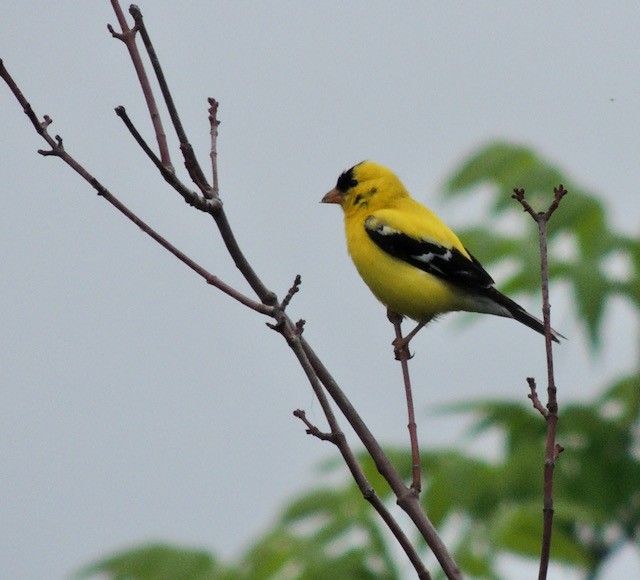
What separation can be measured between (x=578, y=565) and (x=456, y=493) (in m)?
0.71

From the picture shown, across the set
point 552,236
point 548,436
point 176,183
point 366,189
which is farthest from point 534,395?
point 552,236

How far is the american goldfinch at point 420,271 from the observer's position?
4184 millimetres

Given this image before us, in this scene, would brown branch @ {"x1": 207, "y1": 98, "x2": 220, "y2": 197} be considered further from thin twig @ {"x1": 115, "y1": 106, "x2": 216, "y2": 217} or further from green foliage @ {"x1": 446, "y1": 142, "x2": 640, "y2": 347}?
green foliage @ {"x1": 446, "y1": 142, "x2": 640, "y2": 347}

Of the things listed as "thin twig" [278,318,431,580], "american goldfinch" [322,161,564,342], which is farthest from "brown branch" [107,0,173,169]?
"american goldfinch" [322,161,564,342]

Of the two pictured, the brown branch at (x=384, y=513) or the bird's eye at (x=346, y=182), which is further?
the bird's eye at (x=346, y=182)

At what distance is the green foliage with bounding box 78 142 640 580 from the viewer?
4906 millimetres

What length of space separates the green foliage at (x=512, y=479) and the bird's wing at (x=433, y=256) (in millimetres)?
1206

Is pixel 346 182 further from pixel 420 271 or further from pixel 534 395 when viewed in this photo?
pixel 534 395

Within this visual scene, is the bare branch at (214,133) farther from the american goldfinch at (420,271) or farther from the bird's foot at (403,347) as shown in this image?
the american goldfinch at (420,271)

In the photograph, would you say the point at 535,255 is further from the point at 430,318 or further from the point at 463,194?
the point at 430,318

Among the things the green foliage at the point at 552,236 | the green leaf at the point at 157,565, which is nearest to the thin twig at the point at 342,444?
the green leaf at the point at 157,565

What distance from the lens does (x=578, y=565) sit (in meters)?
5.40

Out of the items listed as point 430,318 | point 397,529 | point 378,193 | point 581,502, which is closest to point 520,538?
point 430,318

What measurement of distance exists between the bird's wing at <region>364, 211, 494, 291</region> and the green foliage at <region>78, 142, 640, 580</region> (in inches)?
47.5
